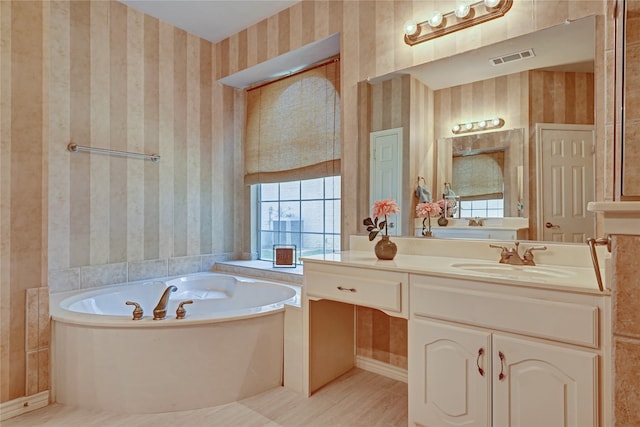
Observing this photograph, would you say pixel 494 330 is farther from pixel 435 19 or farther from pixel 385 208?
pixel 435 19

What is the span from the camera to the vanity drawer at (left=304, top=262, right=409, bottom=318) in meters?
1.67

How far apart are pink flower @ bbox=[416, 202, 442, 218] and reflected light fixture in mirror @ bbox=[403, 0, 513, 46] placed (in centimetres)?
100

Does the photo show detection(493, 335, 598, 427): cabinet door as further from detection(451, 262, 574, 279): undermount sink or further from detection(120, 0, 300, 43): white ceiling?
detection(120, 0, 300, 43): white ceiling

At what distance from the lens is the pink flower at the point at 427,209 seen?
2154 mm

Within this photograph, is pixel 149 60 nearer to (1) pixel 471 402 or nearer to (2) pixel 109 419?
(2) pixel 109 419

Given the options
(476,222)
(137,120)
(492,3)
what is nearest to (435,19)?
(492,3)

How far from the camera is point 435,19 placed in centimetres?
212

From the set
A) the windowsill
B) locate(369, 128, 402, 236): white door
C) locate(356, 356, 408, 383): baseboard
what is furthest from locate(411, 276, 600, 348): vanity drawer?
the windowsill

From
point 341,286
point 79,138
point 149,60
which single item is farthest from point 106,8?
point 341,286

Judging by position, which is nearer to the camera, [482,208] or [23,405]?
[23,405]

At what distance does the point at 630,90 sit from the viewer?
36.3 inches

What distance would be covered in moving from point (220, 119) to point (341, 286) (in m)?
2.36

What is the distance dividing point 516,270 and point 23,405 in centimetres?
253

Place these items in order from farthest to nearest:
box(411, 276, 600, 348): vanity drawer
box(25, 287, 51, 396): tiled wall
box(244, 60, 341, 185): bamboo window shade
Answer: box(244, 60, 341, 185): bamboo window shade, box(25, 287, 51, 396): tiled wall, box(411, 276, 600, 348): vanity drawer
